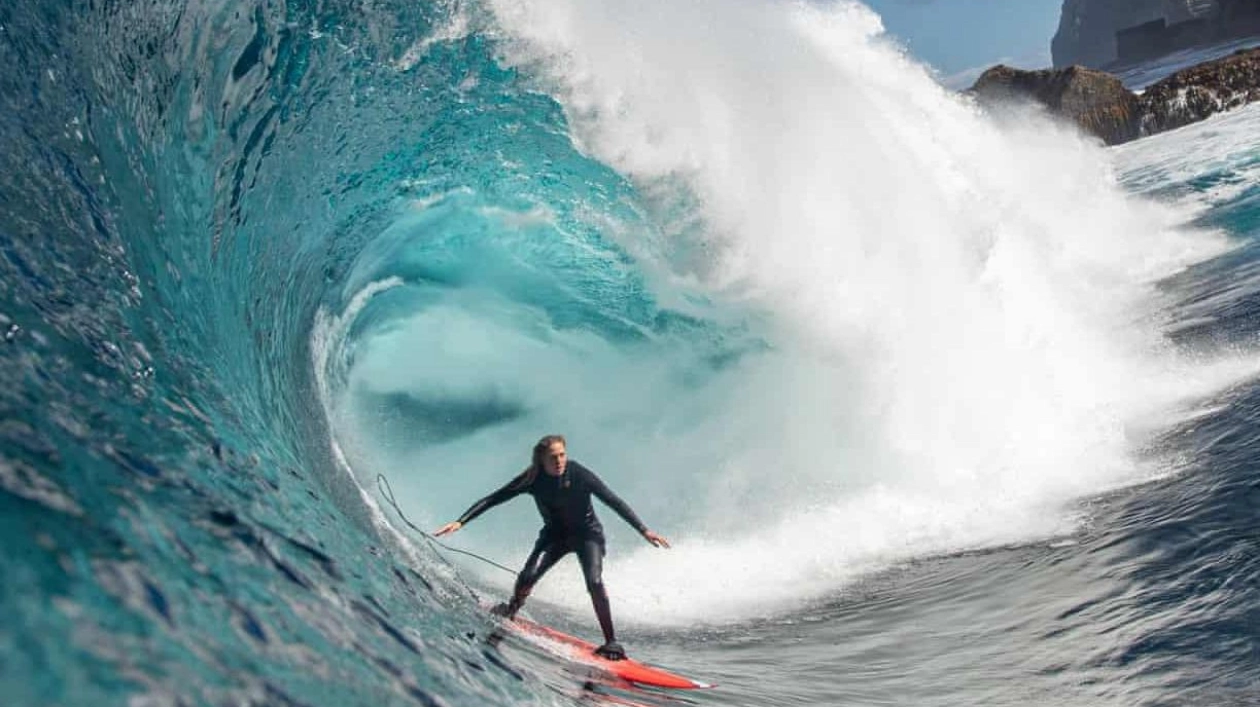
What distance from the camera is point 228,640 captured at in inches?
85.5

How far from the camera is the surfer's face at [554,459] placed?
545 cm

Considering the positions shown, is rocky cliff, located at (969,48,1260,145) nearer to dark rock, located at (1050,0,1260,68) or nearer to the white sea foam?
the white sea foam

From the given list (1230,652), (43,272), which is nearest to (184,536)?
(43,272)

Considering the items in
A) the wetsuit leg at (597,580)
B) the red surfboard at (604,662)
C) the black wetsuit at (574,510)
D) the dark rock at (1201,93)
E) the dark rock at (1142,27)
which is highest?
the dark rock at (1142,27)

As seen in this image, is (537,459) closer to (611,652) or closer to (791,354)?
(611,652)

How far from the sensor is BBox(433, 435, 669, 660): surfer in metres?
5.55

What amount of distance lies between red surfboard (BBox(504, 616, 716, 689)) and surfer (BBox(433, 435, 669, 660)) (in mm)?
150

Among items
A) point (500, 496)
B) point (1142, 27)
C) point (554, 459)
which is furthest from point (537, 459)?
point (1142, 27)

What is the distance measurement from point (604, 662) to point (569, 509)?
0.95 meters

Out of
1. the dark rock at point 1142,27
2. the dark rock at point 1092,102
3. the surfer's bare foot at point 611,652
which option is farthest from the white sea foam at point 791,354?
the dark rock at point 1142,27

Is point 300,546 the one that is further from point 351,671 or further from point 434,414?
point 434,414

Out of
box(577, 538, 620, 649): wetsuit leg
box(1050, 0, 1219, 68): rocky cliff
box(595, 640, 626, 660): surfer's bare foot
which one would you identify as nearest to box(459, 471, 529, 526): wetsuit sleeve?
box(577, 538, 620, 649): wetsuit leg

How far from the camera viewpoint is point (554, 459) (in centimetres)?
548

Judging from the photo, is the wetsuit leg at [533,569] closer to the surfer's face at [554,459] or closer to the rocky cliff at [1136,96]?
the surfer's face at [554,459]
